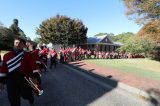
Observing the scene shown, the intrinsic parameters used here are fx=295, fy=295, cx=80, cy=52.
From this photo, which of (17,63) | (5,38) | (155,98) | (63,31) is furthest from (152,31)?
(5,38)

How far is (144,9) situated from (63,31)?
36.9m

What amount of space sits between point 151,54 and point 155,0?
17.6 metres

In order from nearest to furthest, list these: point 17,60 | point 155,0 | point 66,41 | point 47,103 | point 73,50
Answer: point 17,60 < point 47,103 < point 155,0 < point 73,50 < point 66,41

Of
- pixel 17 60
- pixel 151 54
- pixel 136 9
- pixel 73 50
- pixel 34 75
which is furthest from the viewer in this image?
pixel 151 54

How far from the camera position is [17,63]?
6012 millimetres

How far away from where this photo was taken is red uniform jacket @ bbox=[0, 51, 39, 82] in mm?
5988

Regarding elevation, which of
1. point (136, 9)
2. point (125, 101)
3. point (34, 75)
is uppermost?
point (136, 9)

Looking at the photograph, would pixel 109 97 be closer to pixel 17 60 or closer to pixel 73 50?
pixel 17 60

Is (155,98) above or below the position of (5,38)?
below

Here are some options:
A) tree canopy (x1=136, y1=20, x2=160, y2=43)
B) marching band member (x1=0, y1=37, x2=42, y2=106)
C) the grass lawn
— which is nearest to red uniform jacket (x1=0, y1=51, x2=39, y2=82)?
marching band member (x1=0, y1=37, x2=42, y2=106)

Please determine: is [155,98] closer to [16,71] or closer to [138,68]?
[16,71]

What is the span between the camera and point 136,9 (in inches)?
1069

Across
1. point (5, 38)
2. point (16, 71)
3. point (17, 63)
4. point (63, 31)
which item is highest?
point (63, 31)

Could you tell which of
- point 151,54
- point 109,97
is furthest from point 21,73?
point 151,54
